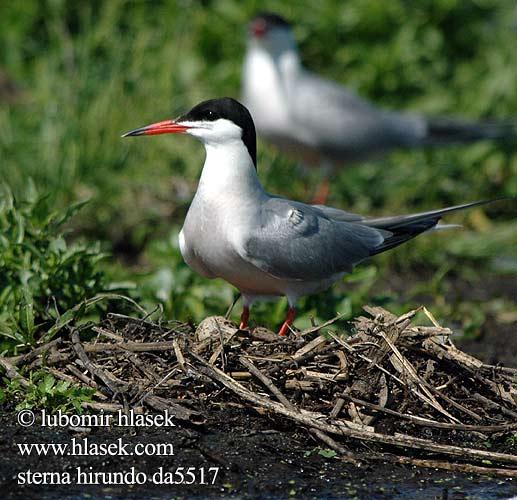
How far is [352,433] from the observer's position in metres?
3.59

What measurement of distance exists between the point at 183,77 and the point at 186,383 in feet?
15.5

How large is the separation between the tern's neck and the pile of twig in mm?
581

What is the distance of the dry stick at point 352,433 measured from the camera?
3.52 meters

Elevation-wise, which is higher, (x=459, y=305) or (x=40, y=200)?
(x=40, y=200)

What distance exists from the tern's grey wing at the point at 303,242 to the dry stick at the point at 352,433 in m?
0.66

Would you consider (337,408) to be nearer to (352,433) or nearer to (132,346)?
(352,433)

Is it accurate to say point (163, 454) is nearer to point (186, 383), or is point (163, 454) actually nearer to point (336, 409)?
point (186, 383)

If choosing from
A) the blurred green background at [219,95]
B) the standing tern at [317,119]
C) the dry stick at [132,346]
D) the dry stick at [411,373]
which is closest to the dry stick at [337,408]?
the dry stick at [411,373]

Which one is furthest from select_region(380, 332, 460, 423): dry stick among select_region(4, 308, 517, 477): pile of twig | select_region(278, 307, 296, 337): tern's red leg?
select_region(278, 307, 296, 337): tern's red leg

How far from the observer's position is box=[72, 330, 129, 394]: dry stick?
3.75m

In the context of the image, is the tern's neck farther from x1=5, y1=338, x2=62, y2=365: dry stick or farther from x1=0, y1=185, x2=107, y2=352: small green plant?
x1=5, y1=338, x2=62, y2=365: dry stick

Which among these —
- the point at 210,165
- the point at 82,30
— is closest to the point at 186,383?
the point at 210,165

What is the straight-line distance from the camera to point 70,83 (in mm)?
7332

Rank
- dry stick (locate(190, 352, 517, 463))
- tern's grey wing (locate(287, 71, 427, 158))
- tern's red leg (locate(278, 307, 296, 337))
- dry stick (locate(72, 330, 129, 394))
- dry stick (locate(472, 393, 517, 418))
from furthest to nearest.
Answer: tern's grey wing (locate(287, 71, 427, 158))
tern's red leg (locate(278, 307, 296, 337))
dry stick (locate(472, 393, 517, 418))
dry stick (locate(72, 330, 129, 394))
dry stick (locate(190, 352, 517, 463))
